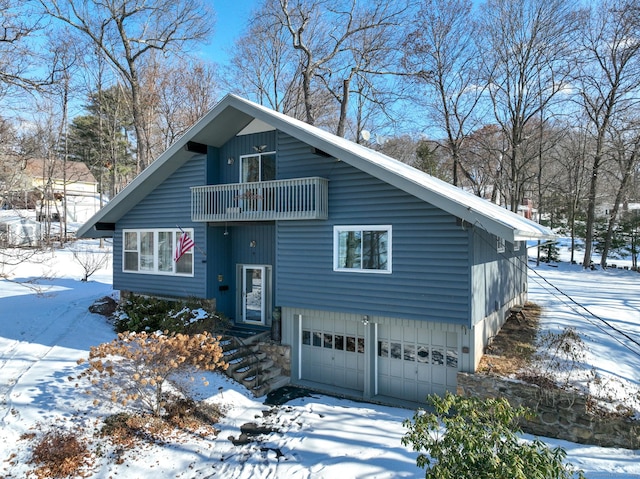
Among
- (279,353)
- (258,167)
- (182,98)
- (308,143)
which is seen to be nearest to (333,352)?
(279,353)

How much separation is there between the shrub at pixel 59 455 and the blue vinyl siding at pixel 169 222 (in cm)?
618

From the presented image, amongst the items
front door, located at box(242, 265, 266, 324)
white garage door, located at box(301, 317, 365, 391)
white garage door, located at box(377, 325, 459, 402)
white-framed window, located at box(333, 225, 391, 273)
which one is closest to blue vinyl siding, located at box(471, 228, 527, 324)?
white garage door, located at box(377, 325, 459, 402)

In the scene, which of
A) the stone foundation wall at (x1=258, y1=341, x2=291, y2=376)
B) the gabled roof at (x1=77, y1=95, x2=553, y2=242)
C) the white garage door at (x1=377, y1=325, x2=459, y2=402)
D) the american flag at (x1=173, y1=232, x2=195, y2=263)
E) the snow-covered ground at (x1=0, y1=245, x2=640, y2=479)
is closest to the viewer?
the snow-covered ground at (x1=0, y1=245, x2=640, y2=479)

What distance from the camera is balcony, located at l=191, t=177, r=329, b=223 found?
1044 centimetres

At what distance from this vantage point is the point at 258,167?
12.6 metres

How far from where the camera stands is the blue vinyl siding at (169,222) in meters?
13.0

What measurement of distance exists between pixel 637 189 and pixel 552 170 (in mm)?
9388

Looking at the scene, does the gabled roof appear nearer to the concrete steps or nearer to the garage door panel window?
the garage door panel window

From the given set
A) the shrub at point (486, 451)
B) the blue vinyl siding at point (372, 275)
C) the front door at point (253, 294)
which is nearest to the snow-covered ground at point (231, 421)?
the shrub at point (486, 451)

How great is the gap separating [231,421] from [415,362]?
4.73 meters

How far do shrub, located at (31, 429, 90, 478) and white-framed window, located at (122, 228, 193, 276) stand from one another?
6.62 meters

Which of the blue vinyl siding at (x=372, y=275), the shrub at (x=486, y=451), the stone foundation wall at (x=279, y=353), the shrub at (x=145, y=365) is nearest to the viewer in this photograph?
the shrub at (x=486, y=451)

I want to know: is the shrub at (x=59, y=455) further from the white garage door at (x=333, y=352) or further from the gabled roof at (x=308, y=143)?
the gabled roof at (x=308, y=143)

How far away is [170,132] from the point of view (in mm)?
28828
